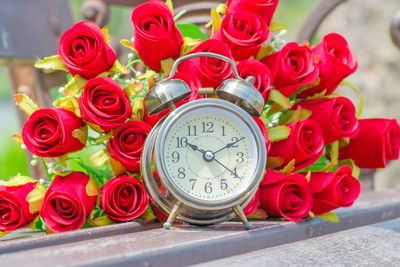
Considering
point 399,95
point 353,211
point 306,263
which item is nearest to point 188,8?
point 353,211

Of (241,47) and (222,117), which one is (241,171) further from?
(241,47)

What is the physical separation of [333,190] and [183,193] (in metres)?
0.31

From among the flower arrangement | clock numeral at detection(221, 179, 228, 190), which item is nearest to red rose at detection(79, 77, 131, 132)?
the flower arrangement

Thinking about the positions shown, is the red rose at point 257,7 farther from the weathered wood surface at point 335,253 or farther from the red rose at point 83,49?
the weathered wood surface at point 335,253

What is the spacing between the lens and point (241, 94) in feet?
3.71

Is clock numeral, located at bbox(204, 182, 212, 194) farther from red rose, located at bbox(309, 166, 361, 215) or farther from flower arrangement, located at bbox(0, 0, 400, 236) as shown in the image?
red rose, located at bbox(309, 166, 361, 215)

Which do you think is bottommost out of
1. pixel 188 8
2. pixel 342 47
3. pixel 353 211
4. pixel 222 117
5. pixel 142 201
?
pixel 353 211

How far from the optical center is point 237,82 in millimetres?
1140

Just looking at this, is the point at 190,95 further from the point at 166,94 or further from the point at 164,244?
the point at 164,244

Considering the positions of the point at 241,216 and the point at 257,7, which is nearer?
the point at 241,216

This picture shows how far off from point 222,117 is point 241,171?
0.10 meters

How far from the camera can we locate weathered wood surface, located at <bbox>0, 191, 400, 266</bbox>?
0.83m

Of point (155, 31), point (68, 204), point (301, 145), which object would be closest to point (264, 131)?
point (301, 145)

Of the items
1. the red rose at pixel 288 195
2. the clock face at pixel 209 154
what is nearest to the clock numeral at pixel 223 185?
the clock face at pixel 209 154
